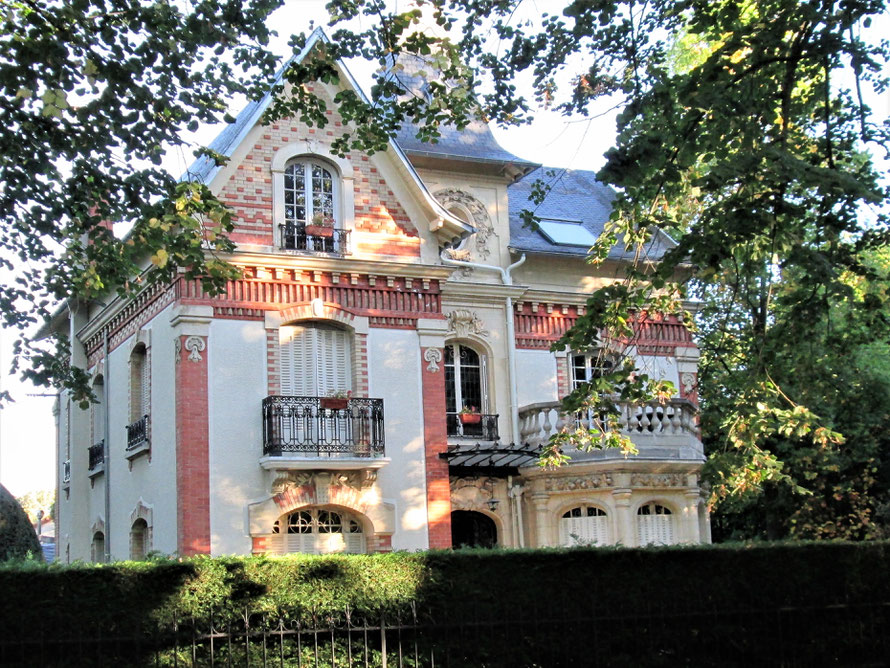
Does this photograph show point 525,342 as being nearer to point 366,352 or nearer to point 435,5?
point 366,352

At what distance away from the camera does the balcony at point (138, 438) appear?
1996 centimetres

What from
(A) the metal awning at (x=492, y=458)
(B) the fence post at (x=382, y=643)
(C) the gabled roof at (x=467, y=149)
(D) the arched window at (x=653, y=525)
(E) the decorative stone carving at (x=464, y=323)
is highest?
(C) the gabled roof at (x=467, y=149)

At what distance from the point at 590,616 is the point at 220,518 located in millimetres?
7356

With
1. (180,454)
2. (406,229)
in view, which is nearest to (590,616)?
(180,454)

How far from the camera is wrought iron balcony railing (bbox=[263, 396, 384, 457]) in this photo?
61.6 ft

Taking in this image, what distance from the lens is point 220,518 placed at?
18281 millimetres

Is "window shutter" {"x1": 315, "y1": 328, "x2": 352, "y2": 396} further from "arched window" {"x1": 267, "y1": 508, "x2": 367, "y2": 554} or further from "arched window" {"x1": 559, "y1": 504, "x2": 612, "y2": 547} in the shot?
"arched window" {"x1": 559, "y1": 504, "x2": 612, "y2": 547}

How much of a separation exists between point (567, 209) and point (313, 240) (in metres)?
7.45

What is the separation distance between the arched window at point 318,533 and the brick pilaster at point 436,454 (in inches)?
48.8

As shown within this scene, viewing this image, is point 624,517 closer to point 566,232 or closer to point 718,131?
point 566,232

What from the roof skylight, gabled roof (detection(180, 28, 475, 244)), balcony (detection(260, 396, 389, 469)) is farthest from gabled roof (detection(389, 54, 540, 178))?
balcony (detection(260, 396, 389, 469))

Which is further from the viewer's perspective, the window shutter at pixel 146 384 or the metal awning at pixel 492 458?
the metal awning at pixel 492 458

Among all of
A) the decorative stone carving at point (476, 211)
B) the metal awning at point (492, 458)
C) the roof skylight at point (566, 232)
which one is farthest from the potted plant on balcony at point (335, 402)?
the roof skylight at point (566, 232)

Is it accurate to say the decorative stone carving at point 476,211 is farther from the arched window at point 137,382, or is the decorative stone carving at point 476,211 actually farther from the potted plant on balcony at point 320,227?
the arched window at point 137,382
